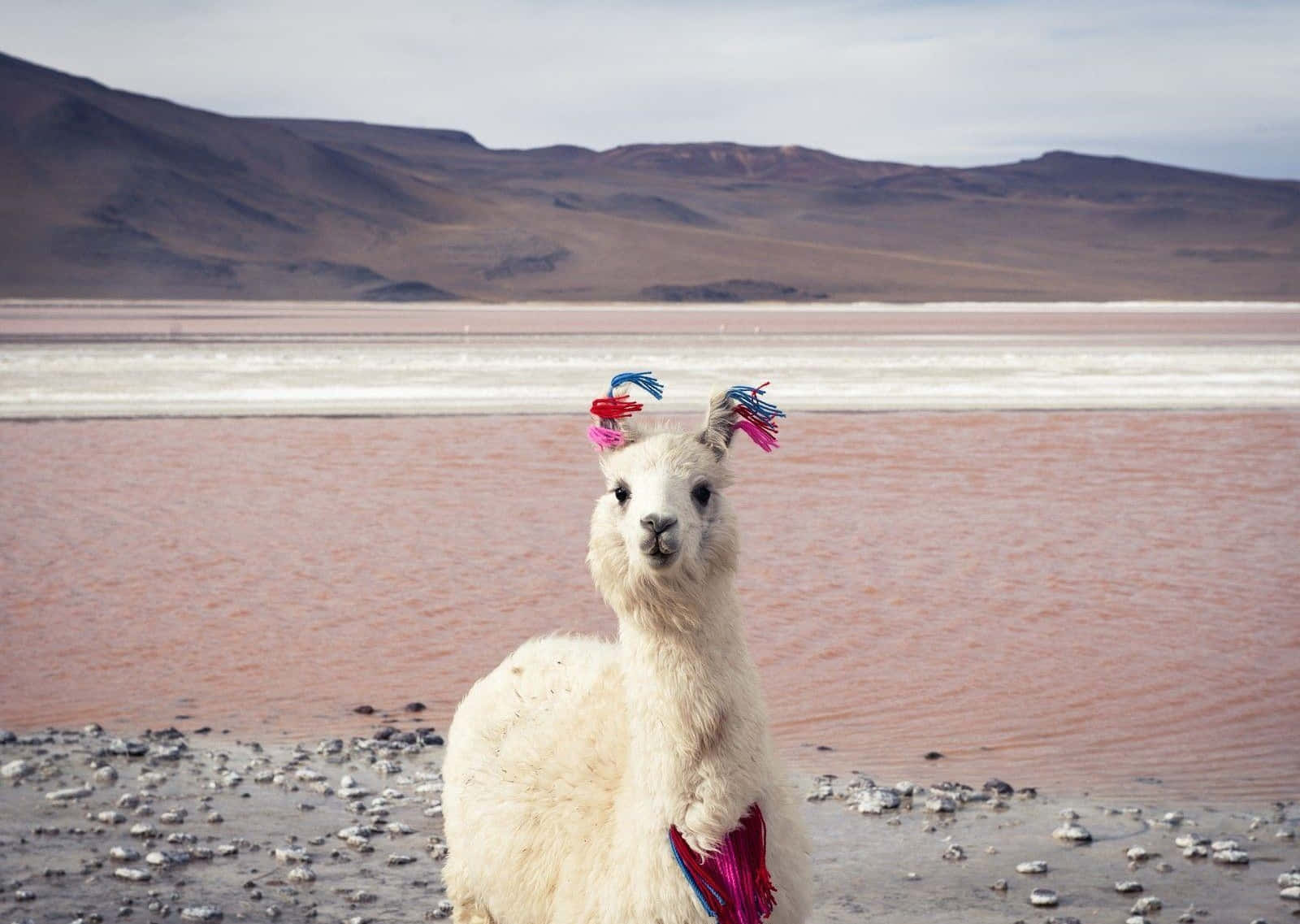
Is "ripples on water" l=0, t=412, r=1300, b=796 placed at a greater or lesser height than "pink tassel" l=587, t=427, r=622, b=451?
lesser

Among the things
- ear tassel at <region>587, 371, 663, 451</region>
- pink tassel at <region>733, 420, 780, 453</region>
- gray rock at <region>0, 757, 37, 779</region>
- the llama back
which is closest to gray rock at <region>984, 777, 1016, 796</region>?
the llama back

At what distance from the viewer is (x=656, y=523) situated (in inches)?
147

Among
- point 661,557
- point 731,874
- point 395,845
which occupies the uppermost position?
point 661,557

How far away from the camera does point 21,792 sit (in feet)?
20.8

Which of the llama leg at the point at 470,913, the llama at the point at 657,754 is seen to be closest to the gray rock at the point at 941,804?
the llama at the point at 657,754

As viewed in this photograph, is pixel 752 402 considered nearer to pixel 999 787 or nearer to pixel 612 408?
pixel 612 408

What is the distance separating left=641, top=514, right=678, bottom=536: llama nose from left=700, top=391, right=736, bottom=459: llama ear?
1.37 ft

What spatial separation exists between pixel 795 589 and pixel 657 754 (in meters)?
6.52

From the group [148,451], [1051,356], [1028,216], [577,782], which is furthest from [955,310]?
[1028,216]

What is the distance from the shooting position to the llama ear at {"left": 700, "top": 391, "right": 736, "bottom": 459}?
4.09m

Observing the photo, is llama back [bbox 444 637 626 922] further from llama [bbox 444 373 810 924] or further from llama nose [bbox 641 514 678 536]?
llama nose [bbox 641 514 678 536]

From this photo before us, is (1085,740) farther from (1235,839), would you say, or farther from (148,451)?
(148,451)

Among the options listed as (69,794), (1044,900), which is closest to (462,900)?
(1044,900)

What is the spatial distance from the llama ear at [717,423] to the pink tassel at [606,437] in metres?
0.24
